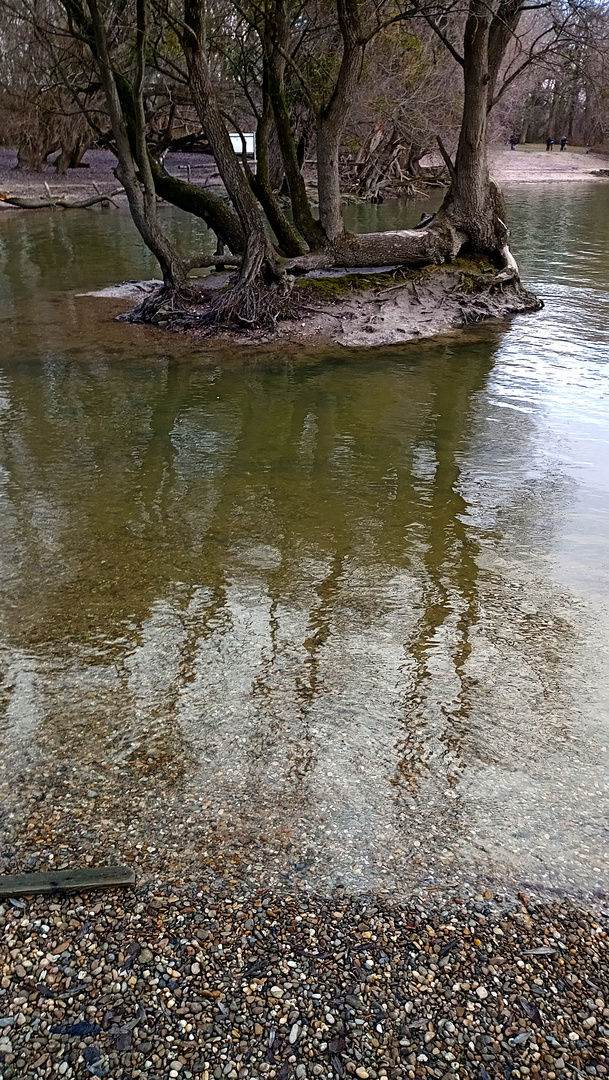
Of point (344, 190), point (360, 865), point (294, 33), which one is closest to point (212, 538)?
point (360, 865)

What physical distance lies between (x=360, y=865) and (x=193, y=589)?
2.89 meters

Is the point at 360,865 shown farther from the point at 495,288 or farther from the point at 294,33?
the point at 294,33

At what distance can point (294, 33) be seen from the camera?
739 inches

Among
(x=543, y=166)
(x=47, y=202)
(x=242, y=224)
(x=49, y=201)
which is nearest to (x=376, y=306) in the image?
(x=242, y=224)

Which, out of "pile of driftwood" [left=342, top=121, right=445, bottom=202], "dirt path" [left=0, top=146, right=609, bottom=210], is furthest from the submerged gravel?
"pile of driftwood" [left=342, top=121, right=445, bottom=202]

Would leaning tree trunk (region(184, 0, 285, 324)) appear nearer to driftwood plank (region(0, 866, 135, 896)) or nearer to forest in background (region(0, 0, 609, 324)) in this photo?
forest in background (region(0, 0, 609, 324))

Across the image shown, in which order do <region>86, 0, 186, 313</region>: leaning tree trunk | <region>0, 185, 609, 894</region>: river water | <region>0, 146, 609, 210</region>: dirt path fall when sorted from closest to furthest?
<region>0, 185, 609, 894</region>: river water < <region>86, 0, 186, 313</region>: leaning tree trunk < <region>0, 146, 609, 210</region>: dirt path

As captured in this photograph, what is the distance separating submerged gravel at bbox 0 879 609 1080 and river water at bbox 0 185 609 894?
22 centimetres

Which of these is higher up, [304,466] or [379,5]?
[379,5]

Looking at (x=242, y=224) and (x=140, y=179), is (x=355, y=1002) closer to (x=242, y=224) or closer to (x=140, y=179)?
(x=242, y=224)

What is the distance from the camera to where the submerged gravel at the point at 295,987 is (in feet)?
9.09

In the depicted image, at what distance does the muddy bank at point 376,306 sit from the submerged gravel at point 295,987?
1094 cm

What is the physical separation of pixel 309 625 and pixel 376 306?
399 inches

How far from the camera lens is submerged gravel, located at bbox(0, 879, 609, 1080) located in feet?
9.09
